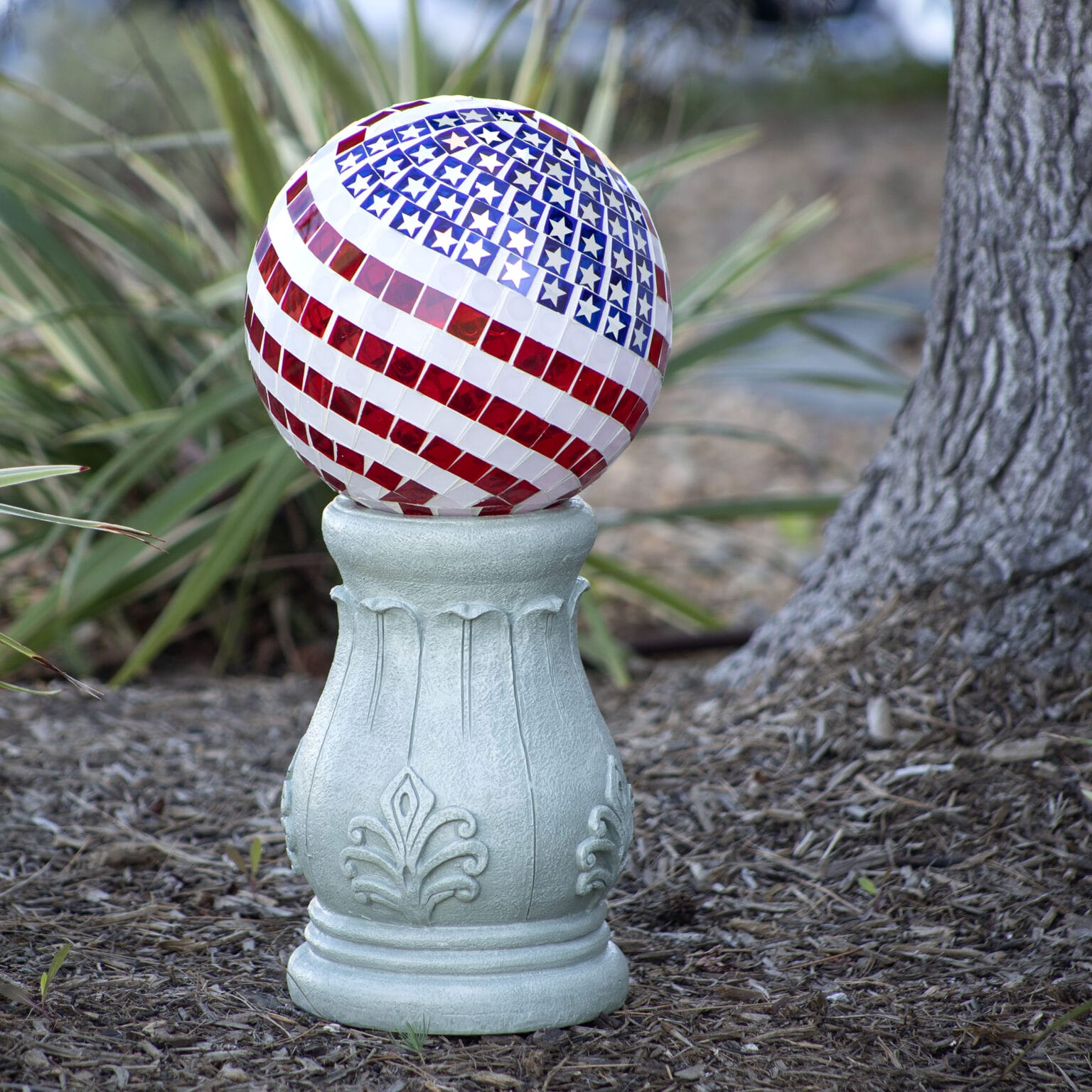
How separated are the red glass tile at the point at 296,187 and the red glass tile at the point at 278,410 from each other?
25 centimetres

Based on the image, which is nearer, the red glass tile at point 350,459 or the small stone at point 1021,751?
the red glass tile at point 350,459

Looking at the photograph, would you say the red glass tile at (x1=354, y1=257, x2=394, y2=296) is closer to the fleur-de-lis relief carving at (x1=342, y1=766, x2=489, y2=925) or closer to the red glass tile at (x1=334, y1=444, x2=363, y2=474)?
the red glass tile at (x1=334, y1=444, x2=363, y2=474)

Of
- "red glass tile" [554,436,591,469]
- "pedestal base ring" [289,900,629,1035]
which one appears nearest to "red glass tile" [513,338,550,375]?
"red glass tile" [554,436,591,469]

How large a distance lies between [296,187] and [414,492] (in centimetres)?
40

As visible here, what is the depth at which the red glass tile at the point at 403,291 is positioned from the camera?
1570mm

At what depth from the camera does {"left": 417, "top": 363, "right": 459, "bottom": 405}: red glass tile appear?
5.22ft

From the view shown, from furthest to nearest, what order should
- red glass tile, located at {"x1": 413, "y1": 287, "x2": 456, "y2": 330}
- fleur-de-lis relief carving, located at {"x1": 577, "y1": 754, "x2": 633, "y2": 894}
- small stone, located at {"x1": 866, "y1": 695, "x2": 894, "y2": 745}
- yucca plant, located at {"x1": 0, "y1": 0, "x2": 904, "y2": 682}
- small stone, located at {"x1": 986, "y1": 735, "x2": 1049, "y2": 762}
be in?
yucca plant, located at {"x1": 0, "y1": 0, "x2": 904, "y2": 682} → small stone, located at {"x1": 866, "y1": 695, "x2": 894, "y2": 745} → small stone, located at {"x1": 986, "y1": 735, "x2": 1049, "y2": 762} → fleur-de-lis relief carving, located at {"x1": 577, "y1": 754, "x2": 633, "y2": 894} → red glass tile, located at {"x1": 413, "y1": 287, "x2": 456, "y2": 330}

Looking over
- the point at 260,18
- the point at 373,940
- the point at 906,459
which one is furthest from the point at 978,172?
the point at 260,18

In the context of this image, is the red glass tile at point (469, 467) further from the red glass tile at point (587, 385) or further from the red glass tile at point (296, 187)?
the red glass tile at point (296, 187)

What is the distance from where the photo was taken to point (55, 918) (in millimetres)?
2031

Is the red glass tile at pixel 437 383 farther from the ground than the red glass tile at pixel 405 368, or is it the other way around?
the red glass tile at pixel 405 368

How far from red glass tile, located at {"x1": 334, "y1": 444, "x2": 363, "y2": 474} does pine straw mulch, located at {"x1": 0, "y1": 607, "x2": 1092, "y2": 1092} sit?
727 mm

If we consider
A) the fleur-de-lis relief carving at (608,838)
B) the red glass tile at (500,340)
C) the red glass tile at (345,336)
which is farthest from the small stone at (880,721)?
the red glass tile at (345,336)

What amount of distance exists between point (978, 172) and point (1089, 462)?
543mm
